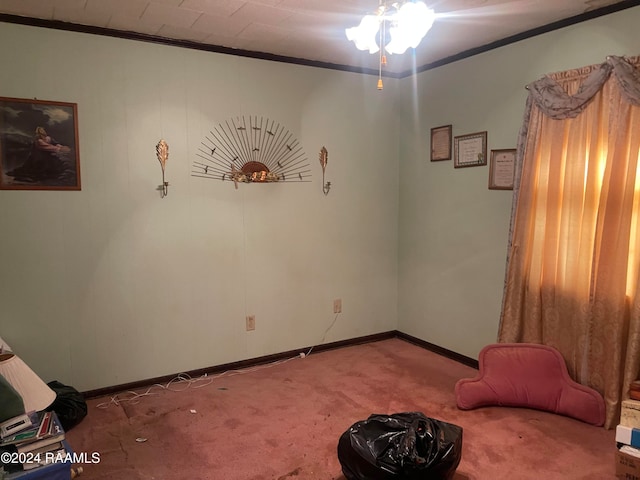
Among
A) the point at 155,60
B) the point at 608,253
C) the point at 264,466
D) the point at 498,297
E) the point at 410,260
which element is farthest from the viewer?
the point at 410,260

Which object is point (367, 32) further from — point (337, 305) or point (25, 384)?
point (337, 305)

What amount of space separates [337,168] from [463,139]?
42.3 inches

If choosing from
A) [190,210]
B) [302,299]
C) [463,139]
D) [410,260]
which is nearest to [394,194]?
[410,260]

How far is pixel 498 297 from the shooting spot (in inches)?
135

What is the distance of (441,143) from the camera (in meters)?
3.86

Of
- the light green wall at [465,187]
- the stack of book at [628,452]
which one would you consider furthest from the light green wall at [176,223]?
the stack of book at [628,452]

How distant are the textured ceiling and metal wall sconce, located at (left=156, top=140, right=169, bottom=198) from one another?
744 millimetres

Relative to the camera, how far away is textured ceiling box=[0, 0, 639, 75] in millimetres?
2611

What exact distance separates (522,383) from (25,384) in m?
2.76

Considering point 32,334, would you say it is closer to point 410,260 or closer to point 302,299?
point 302,299

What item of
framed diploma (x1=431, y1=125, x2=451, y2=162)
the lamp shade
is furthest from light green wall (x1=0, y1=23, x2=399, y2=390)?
the lamp shade

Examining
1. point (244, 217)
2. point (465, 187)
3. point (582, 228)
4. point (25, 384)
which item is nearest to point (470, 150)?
point (465, 187)

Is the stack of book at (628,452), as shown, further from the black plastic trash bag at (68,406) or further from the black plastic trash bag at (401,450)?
the black plastic trash bag at (68,406)

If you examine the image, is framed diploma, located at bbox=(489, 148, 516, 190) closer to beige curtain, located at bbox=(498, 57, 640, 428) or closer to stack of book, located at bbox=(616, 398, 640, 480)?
beige curtain, located at bbox=(498, 57, 640, 428)
